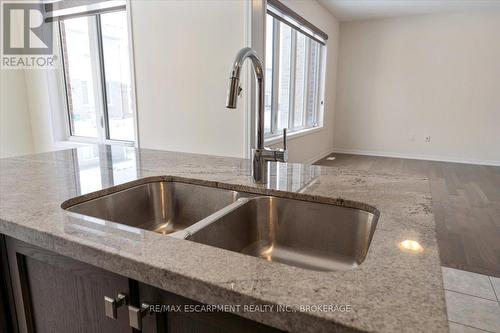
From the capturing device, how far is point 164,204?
4.02ft

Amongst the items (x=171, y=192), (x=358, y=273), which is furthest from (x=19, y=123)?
(x=358, y=273)

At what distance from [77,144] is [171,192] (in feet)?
10.6

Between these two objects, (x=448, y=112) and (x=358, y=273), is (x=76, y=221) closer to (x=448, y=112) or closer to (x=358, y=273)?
(x=358, y=273)

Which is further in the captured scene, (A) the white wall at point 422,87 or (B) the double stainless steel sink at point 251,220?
(A) the white wall at point 422,87

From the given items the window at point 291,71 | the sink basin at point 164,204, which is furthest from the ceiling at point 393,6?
the sink basin at point 164,204

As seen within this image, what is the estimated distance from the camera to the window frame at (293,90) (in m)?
4.06

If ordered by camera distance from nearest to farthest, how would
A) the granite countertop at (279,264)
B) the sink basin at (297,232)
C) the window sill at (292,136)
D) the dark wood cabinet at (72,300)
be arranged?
the granite countertop at (279,264), the dark wood cabinet at (72,300), the sink basin at (297,232), the window sill at (292,136)

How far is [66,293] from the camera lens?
2.52ft

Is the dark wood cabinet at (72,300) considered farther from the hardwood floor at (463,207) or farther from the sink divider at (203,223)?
the hardwood floor at (463,207)

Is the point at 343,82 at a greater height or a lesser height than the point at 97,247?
greater

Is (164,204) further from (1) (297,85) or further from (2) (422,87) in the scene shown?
(2) (422,87)
